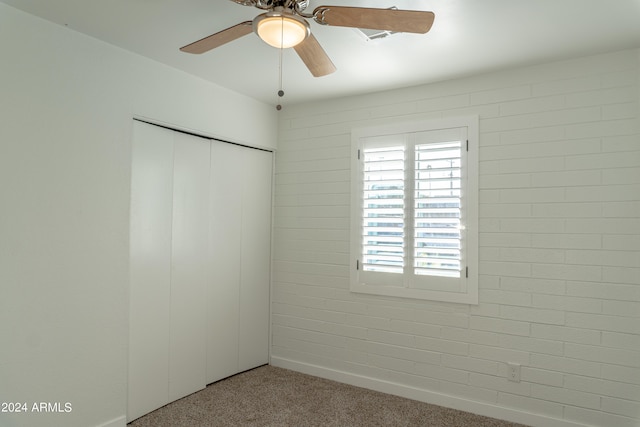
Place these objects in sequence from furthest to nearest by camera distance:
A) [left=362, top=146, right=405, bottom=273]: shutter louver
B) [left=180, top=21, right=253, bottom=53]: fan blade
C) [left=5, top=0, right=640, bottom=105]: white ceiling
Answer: [left=362, top=146, right=405, bottom=273]: shutter louver
[left=5, top=0, right=640, bottom=105]: white ceiling
[left=180, top=21, right=253, bottom=53]: fan blade

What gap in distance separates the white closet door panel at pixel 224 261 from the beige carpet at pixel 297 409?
247 mm

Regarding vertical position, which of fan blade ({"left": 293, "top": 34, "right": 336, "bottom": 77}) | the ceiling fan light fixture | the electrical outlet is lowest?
the electrical outlet

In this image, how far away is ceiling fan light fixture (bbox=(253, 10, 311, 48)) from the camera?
5.35ft

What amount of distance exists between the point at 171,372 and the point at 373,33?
9.29ft

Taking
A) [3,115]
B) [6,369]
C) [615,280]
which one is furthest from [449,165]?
[6,369]

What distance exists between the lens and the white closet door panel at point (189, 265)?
122 inches

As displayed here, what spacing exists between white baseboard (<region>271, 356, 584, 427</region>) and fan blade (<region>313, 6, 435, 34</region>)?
263cm

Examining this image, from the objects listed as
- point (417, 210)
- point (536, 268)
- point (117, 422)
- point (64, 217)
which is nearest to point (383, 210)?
point (417, 210)

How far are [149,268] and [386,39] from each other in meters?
2.29

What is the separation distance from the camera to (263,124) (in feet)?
12.7

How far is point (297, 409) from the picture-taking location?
295 cm

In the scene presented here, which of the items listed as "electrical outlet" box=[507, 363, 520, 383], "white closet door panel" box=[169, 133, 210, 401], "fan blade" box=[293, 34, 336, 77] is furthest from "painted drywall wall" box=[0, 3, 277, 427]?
"electrical outlet" box=[507, 363, 520, 383]

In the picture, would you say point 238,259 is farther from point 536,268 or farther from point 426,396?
point 536,268

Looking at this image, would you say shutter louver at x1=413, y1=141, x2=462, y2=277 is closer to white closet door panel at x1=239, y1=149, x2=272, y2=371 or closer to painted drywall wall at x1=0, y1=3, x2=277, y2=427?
white closet door panel at x1=239, y1=149, x2=272, y2=371
